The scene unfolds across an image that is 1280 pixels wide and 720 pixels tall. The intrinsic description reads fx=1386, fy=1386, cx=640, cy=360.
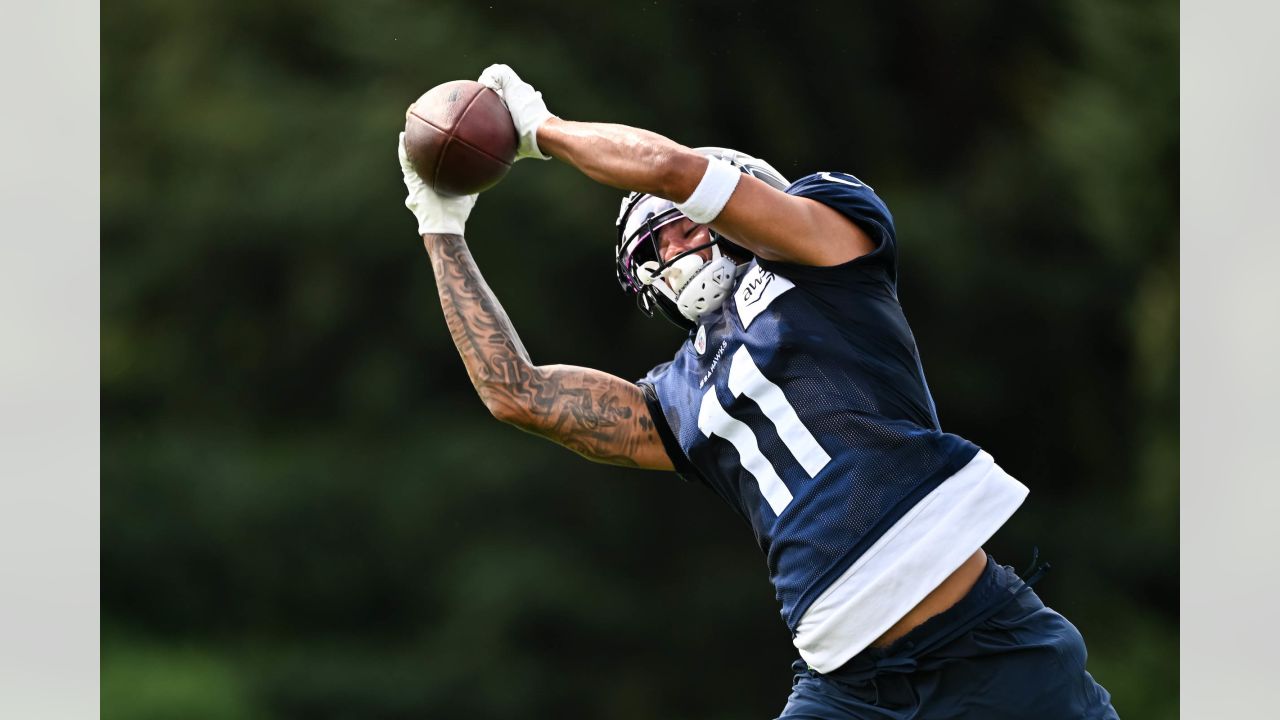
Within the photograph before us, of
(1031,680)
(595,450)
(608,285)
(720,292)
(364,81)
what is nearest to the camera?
(1031,680)

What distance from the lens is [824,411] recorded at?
303 cm

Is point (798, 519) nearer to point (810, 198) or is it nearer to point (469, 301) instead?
point (810, 198)

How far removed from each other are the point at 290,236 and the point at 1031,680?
240 inches

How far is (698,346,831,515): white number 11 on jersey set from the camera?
304cm

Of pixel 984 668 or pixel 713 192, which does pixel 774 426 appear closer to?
pixel 713 192

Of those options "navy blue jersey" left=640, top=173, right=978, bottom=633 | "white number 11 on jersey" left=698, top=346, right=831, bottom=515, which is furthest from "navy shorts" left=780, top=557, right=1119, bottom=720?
"white number 11 on jersey" left=698, top=346, right=831, bottom=515

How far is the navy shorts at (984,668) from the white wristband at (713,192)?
966mm

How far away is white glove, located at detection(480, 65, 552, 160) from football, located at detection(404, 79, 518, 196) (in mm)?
22

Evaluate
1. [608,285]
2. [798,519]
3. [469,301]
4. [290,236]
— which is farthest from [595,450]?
[290,236]

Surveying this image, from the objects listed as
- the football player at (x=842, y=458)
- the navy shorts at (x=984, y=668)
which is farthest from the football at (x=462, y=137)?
the navy shorts at (x=984, y=668)

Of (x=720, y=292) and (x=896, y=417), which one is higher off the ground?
(x=720, y=292)

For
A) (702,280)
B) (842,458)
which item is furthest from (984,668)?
(702,280)

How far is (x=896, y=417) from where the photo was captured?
304 cm

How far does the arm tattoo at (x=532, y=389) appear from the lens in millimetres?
3588
